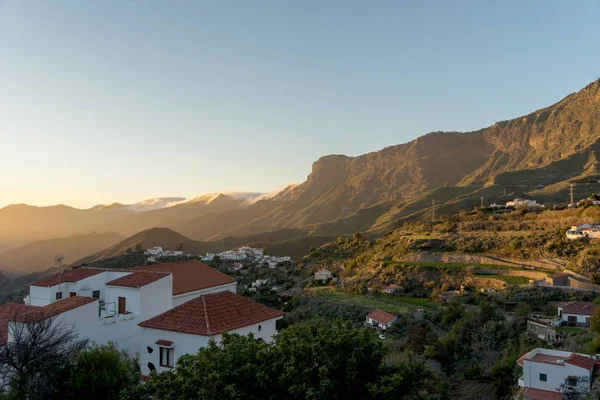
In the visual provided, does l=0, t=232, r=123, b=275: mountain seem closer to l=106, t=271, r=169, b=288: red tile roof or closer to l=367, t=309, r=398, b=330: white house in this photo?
l=367, t=309, r=398, b=330: white house

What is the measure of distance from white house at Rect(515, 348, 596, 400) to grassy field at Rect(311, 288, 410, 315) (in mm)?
17080

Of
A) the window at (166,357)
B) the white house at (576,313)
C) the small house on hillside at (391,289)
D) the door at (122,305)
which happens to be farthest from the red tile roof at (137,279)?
the small house on hillside at (391,289)

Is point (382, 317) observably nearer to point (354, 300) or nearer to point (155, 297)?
point (354, 300)

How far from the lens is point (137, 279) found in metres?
18.1

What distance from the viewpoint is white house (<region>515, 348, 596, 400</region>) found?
14172mm

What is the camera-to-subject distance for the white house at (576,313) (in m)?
25.3

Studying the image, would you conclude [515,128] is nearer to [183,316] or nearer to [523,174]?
[523,174]

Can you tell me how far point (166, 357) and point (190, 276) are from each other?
29.6ft

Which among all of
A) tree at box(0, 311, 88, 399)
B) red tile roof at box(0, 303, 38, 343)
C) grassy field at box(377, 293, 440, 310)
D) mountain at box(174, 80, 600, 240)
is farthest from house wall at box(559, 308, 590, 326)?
mountain at box(174, 80, 600, 240)

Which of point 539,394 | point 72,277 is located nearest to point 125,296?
point 72,277

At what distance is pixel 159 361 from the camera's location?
14047mm

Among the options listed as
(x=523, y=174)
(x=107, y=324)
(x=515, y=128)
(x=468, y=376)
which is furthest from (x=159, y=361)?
(x=515, y=128)

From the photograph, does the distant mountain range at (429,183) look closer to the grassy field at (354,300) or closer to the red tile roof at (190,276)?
the grassy field at (354,300)

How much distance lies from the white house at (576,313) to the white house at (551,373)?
39.0ft
